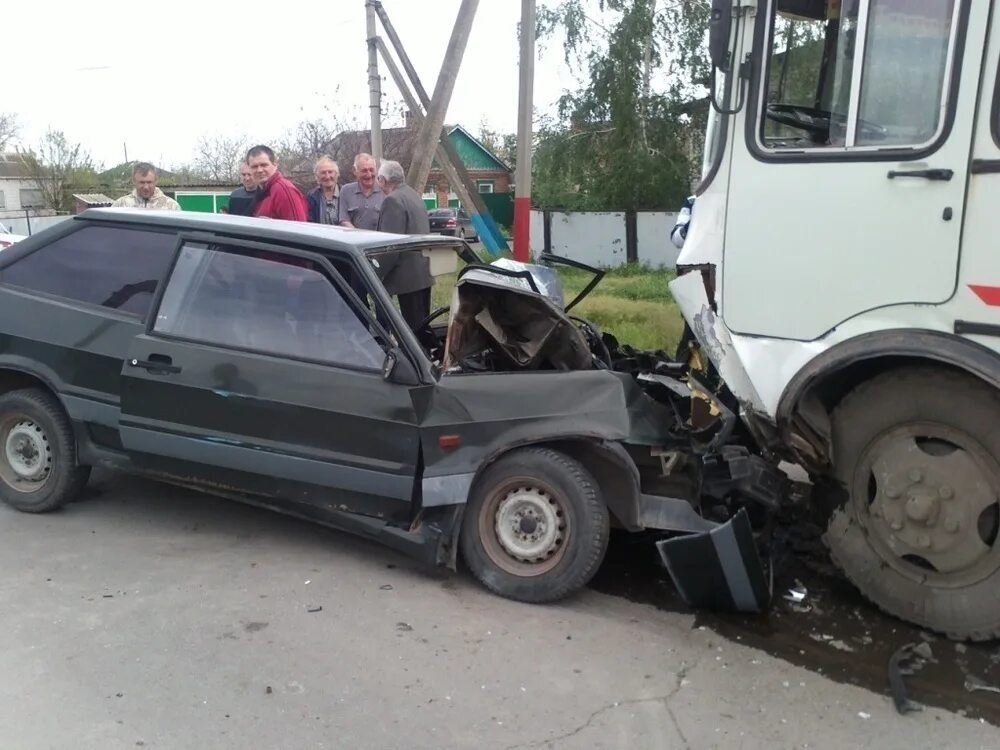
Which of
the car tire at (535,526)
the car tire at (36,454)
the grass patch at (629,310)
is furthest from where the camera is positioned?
the grass patch at (629,310)

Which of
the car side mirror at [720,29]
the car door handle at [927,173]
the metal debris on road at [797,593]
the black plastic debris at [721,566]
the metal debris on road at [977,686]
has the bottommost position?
the metal debris on road at [797,593]

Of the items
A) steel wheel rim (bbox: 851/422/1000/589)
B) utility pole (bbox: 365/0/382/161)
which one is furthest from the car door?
utility pole (bbox: 365/0/382/161)

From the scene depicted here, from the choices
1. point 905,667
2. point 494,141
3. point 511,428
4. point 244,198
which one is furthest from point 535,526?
point 494,141

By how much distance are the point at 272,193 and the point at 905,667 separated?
5.23 metres

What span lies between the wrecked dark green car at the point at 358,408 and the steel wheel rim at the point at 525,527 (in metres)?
0.01

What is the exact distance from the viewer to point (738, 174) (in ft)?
13.4

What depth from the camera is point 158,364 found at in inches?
179

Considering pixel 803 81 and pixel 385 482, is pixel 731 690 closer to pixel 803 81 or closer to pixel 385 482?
pixel 385 482

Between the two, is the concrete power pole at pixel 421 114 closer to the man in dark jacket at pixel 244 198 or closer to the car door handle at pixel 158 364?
the man in dark jacket at pixel 244 198

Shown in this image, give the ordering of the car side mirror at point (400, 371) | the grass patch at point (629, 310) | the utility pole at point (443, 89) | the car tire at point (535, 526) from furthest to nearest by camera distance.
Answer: the utility pole at point (443, 89), the grass patch at point (629, 310), the car side mirror at point (400, 371), the car tire at point (535, 526)

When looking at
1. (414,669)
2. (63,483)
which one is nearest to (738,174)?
(414,669)

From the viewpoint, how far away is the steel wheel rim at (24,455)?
4953 mm

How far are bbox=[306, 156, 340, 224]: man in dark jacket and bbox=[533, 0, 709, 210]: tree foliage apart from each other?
1602 centimetres

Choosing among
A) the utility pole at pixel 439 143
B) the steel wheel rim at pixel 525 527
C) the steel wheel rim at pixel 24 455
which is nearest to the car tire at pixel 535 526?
the steel wheel rim at pixel 525 527
